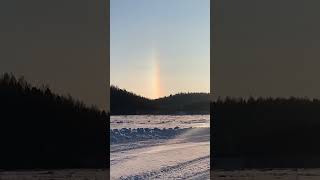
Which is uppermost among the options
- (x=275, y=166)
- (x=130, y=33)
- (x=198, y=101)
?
(x=130, y=33)

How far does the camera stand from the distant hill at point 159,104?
4.92 m

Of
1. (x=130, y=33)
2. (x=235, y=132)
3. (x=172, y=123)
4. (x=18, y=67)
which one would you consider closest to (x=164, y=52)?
(x=130, y=33)

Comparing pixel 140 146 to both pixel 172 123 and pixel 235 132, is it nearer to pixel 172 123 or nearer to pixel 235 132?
pixel 172 123

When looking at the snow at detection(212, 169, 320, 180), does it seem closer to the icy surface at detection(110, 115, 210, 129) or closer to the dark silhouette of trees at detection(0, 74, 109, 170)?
the icy surface at detection(110, 115, 210, 129)

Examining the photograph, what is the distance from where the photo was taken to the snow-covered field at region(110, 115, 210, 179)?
4953mm

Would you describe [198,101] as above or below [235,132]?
above

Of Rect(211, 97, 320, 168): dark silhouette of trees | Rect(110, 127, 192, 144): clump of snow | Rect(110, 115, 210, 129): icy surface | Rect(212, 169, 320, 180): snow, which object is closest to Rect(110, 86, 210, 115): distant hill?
Rect(110, 115, 210, 129): icy surface

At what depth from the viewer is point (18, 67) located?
4.46 meters

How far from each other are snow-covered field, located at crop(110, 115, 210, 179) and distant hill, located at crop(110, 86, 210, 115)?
0.07 metres

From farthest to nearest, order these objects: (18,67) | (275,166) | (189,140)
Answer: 1. (189,140)
2. (275,166)
3. (18,67)

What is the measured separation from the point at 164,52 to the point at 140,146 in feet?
3.36

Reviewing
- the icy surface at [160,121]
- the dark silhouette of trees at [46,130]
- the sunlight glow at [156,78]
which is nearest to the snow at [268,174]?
the icy surface at [160,121]

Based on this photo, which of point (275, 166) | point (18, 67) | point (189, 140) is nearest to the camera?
point (18, 67)

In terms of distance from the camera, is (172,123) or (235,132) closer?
(235,132)
